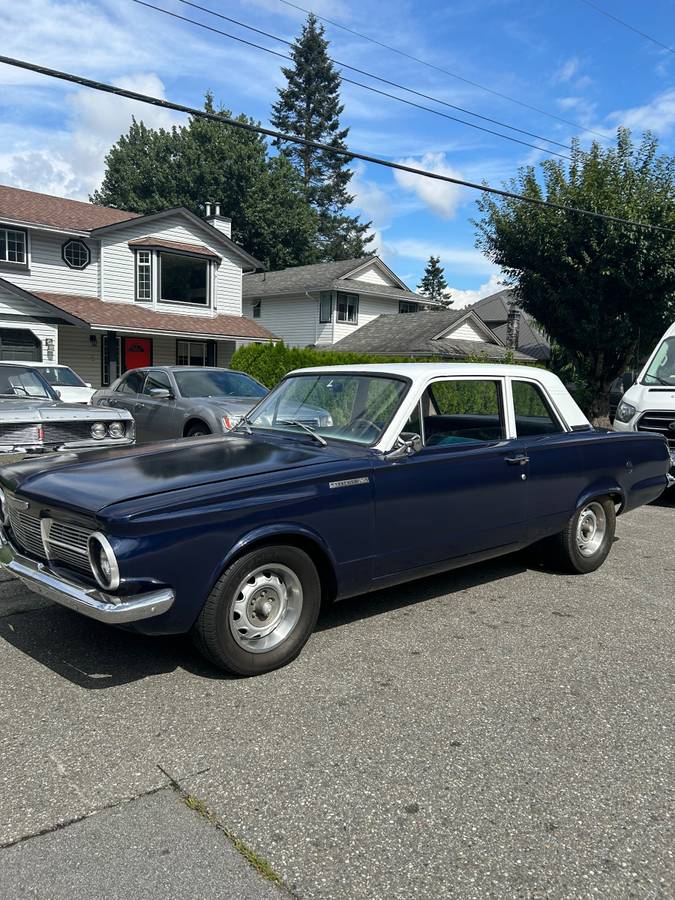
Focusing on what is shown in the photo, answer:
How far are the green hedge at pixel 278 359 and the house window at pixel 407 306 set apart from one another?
16.3 m

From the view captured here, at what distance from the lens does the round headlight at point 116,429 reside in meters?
8.06

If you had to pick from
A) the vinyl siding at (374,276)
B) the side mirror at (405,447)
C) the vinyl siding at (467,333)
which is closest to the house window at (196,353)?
the vinyl siding at (467,333)

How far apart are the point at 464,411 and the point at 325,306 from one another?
30.7m

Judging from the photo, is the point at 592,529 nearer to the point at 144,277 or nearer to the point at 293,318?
the point at 144,277

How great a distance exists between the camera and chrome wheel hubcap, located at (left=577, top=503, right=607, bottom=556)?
589cm

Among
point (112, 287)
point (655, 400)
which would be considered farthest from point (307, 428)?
point (112, 287)

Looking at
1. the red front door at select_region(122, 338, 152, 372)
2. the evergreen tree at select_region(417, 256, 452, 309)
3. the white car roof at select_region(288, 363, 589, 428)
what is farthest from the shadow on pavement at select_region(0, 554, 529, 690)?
the evergreen tree at select_region(417, 256, 452, 309)

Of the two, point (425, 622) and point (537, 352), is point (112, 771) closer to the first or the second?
point (425, 622)

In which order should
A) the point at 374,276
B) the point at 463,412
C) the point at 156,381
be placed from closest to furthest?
the point at 463,412
the point at 156,381
the point at 374,276

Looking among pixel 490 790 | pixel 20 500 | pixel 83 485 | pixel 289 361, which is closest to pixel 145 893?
pixel 490 790

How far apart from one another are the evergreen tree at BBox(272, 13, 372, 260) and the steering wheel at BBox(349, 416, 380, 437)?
5715 centimetres

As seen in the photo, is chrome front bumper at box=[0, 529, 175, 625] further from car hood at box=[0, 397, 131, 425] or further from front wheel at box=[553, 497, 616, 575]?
car hood at box=[0, 397, 131, 425]

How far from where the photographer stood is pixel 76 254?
2448cm

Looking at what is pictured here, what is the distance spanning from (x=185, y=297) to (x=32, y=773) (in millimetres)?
25741
